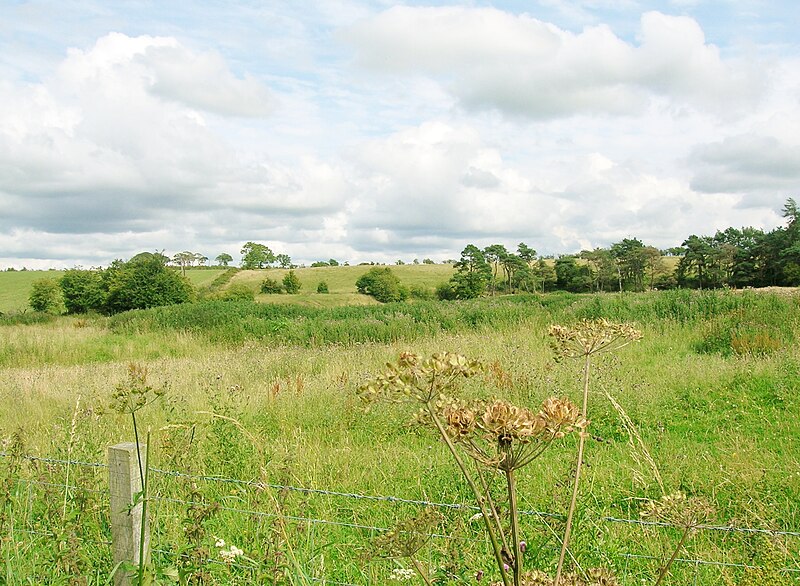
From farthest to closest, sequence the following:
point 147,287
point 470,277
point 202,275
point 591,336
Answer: point 202,275 → point 470,277 → point 147,287 → point 591,336

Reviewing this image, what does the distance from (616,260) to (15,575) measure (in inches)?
2531

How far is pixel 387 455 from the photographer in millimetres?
6250

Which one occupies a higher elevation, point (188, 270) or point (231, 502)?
point (188, 270)

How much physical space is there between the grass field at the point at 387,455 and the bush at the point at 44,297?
45618 millimetres

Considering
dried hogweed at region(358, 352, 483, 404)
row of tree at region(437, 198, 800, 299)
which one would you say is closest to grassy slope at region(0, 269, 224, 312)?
row of tree at region(437, 198, 800, 299)

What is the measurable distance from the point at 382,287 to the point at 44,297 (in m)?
33.0

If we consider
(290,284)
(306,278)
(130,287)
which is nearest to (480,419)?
(130,287)

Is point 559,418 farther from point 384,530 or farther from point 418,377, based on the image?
point 384,530

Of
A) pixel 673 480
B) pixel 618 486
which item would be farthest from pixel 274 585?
pixel 673 480

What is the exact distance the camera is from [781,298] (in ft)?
49.8

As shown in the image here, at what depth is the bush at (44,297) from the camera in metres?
55.7

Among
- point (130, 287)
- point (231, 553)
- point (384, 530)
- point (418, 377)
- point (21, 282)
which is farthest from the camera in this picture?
point (21, 282)

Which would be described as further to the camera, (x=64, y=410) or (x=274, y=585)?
(x=64, y=410)

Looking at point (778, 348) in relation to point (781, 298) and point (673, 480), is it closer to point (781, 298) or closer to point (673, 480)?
point (781, 298)
